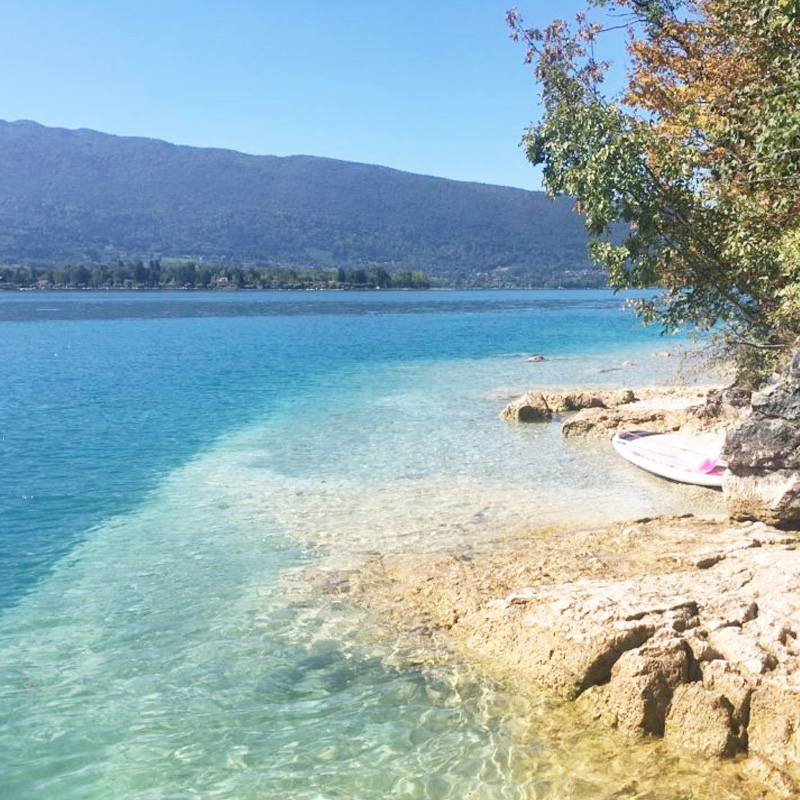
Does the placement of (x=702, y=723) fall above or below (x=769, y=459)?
below

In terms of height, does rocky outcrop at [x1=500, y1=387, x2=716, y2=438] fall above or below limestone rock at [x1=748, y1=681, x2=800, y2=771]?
above

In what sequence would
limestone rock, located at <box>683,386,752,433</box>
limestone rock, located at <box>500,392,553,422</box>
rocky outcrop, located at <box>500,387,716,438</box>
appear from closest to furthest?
limestone rock, located at <box>683,386,752,433</box>, rocky outcrop, located at <box>500,387,716,438</box>, limestone rock, located at <box>500,392,553,422</box>

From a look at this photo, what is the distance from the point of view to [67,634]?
32.0ft

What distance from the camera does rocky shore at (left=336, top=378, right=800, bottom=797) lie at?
688 centimetres

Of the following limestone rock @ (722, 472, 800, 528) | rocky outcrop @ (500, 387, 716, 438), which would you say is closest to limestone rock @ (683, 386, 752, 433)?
rocky outcrop @ (500, 387, 716, 438)

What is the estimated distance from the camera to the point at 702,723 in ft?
22.7

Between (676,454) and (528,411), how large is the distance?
6.99m

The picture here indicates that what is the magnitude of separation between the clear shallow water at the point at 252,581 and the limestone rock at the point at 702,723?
1.03 meters

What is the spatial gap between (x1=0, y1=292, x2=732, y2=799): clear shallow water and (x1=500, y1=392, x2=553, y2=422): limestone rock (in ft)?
2.89

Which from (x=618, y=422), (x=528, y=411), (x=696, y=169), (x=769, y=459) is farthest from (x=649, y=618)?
(x=528, y=411)

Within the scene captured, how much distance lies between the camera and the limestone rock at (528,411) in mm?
24312

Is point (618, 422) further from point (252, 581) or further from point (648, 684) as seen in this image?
point (648, 684)

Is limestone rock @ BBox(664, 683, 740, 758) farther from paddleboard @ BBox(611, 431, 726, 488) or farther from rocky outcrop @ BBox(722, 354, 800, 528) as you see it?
paddleboard @ BBox(611, 431, 726, 488)

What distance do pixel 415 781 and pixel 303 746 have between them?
1109 mm
